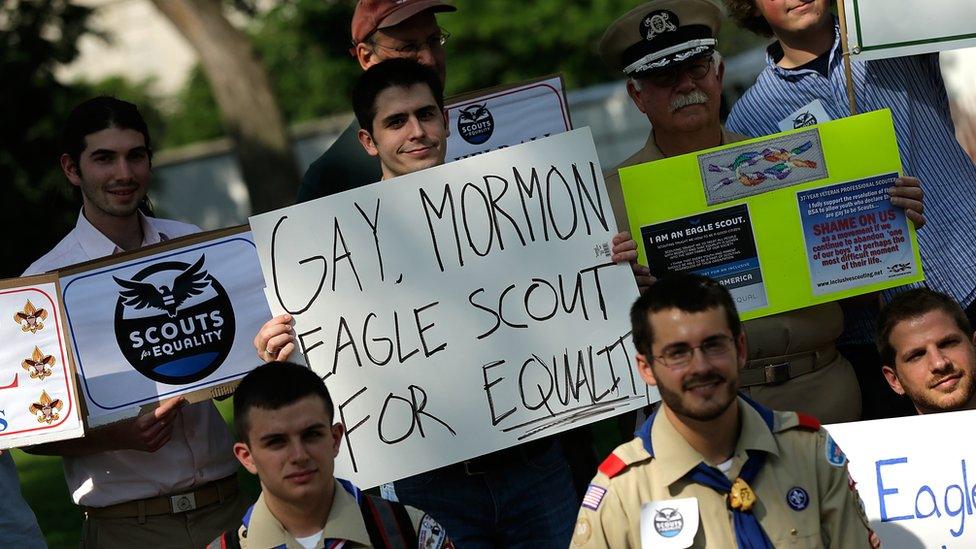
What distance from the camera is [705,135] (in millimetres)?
5121

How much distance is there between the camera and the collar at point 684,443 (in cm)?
395

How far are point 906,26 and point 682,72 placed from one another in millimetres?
821

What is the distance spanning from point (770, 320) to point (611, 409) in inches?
24.6

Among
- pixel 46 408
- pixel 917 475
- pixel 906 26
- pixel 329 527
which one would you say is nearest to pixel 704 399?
pixel 329 527

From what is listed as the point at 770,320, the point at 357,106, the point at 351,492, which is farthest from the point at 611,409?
the point at 357,106

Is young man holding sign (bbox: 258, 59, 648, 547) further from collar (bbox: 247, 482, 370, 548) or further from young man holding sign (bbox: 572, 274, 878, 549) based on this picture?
young man holding sign (bbox: 572, 274, 878, 549)

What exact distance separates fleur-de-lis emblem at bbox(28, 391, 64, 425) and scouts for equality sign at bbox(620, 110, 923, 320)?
6.39ft

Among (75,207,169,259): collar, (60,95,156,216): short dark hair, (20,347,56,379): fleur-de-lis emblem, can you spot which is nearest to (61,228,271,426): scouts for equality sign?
(20,347,56,379): fleur-de-lis emblem

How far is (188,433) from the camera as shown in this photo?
500 centimetres

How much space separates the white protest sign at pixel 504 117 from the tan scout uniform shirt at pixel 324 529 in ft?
6.78

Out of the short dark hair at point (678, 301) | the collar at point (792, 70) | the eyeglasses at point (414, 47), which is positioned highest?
the eyeglasses at point (414, 47)

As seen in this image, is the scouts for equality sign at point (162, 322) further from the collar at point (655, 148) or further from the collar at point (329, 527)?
the collar at point (655, 148)

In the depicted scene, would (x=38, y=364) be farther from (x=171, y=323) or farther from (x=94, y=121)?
(x=94, y=121)

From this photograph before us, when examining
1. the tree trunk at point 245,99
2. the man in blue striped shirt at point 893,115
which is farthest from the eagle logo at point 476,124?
the tree trunk at point 245,99
